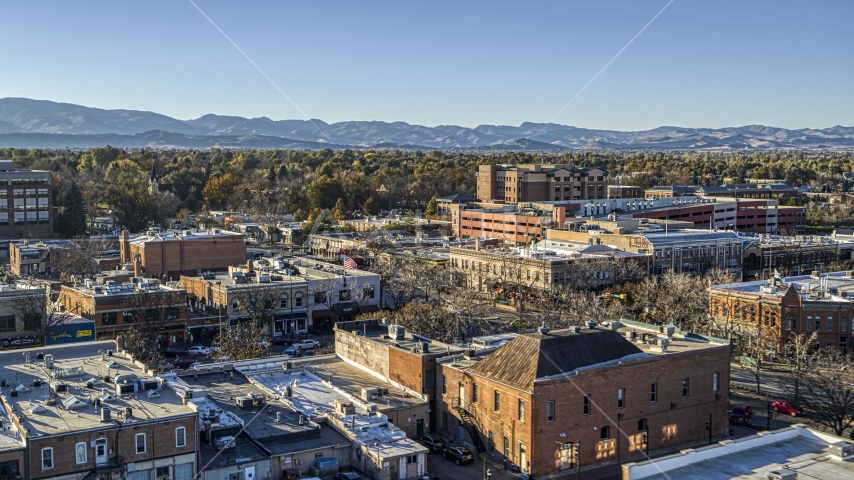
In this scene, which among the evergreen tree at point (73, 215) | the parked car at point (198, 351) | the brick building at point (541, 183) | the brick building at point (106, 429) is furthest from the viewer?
the brick building at point (541, 183)

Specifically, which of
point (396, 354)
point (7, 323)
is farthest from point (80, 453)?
point (7, 323)

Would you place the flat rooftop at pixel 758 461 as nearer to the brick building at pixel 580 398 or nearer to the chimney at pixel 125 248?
the brick building at pixel 580 398

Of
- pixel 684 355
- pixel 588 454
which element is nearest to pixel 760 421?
pixel 684 355

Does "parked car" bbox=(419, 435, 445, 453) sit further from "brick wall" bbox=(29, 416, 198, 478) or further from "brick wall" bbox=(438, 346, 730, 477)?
"brick wall" bbox=(29, 416, 198, 478)

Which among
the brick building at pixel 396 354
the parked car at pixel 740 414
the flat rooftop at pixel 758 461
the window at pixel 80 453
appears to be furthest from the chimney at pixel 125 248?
the flat rooftop at pixel 758 461

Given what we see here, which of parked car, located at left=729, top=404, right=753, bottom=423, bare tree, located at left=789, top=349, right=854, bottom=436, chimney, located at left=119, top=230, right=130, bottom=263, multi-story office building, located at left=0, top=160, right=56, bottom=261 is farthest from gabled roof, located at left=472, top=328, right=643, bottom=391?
multi-story office building, located at left=0, top=160, right=56, bottom=261

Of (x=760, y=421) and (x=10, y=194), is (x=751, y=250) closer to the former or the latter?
(x=760, y=421)

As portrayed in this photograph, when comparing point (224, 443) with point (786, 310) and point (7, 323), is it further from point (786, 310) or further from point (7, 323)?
point (786, 310)
